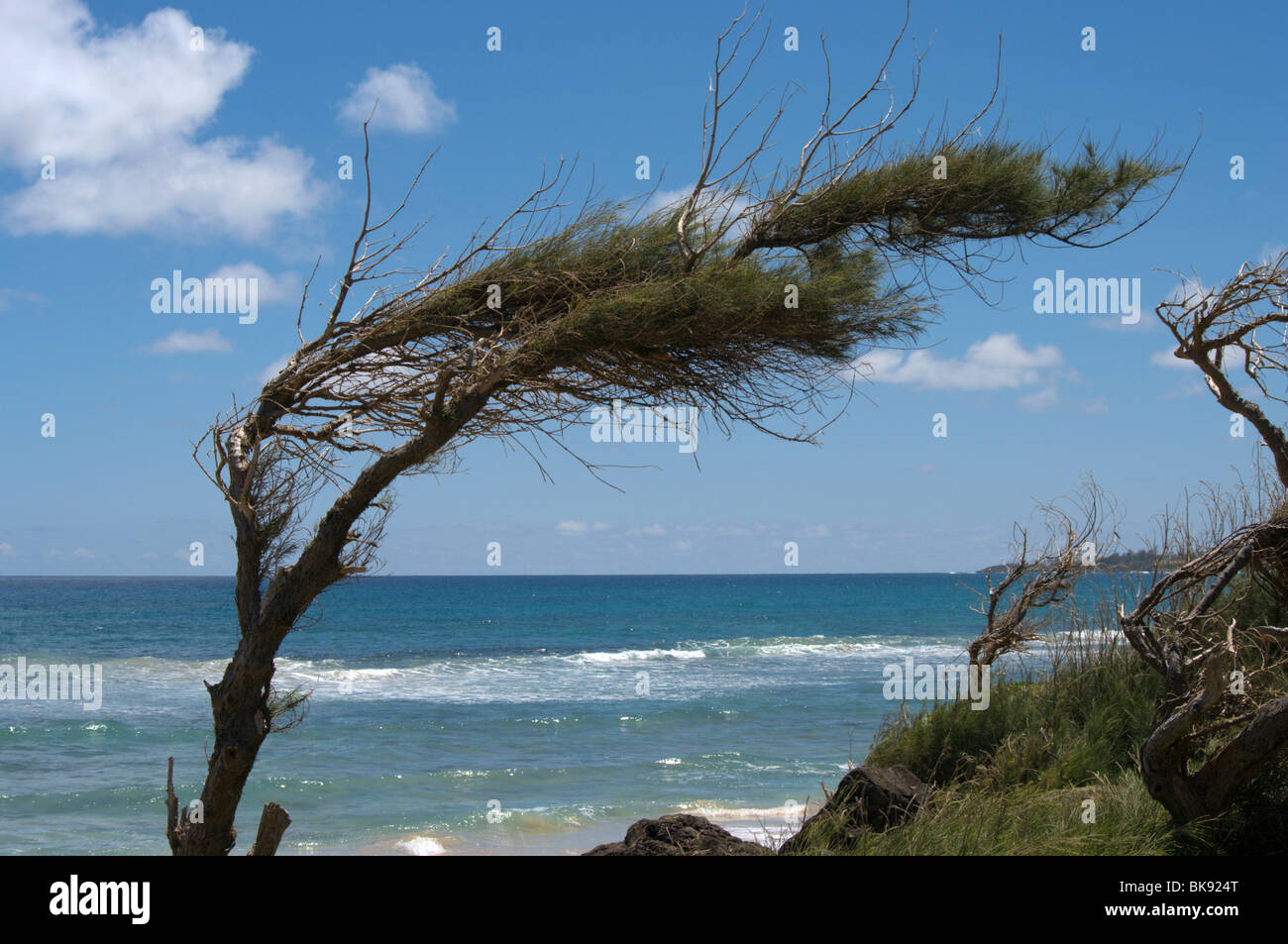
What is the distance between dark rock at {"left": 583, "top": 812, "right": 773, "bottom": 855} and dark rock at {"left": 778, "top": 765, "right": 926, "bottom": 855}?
0.32 meters

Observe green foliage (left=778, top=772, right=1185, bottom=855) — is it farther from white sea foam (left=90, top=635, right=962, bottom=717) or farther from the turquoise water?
white sea foam (left=90, top=635, right=962, bottom=717)

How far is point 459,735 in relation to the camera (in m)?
18.4

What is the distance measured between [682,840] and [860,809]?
1185mm

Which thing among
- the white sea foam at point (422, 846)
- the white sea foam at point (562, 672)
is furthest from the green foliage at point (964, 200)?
the white sea foam at point (562, 672)

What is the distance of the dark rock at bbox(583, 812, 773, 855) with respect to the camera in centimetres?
638

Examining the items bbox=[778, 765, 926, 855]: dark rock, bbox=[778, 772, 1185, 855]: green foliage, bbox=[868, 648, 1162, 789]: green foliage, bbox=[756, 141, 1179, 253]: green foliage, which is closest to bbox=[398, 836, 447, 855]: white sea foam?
bbox=[868, 648, 1162, 789]: green foliage

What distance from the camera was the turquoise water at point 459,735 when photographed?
1218cm

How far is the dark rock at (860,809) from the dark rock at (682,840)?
316mm

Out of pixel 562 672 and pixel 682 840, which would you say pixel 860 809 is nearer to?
pixel 682 840

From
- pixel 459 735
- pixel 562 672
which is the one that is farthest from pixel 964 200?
pixel 562 672

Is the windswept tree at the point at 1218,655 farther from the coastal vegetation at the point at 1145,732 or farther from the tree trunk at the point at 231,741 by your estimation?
the tree trunk at the point at 231,741
